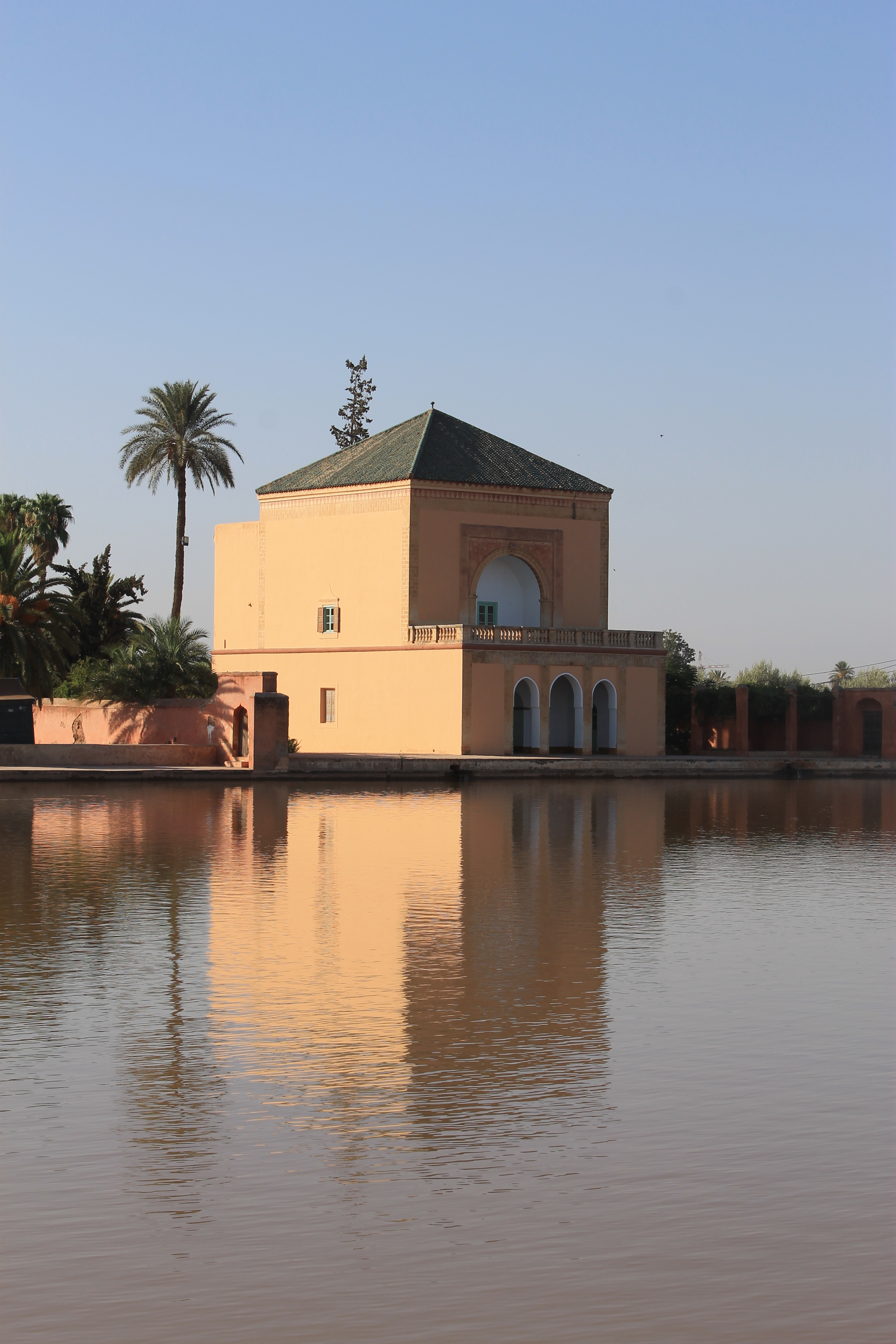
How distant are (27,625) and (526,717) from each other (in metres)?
12.9

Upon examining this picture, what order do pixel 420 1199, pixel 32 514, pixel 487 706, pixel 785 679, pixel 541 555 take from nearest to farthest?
1. pixel 420 1199
2. pixel 487 706
3. pixel 541 555
4. pixel 32 514
5. pixel 785 679

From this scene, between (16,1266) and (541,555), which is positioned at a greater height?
(541,555)

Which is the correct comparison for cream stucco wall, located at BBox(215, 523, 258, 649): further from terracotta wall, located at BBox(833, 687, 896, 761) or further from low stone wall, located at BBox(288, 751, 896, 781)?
terracotta wall, located at BBox(833, 687, 896, 761)

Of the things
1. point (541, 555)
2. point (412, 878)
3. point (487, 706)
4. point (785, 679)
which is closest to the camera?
point (412, 878)

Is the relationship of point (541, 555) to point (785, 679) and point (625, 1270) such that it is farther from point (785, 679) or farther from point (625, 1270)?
point (625, 1270)

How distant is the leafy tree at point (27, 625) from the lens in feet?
120

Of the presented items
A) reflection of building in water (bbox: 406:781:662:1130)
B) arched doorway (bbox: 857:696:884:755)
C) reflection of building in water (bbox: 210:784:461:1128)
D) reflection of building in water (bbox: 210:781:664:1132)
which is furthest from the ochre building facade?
reflection of building in water (bbox: 406:781:662:1130)

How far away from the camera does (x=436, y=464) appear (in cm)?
4284

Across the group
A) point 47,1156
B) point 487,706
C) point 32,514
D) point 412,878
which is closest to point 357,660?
point 487,706

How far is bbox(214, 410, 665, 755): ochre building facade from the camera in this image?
4094cm

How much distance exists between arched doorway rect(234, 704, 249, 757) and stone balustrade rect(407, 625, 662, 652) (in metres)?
6.27

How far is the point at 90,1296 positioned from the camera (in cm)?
554

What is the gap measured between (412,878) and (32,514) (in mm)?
40834

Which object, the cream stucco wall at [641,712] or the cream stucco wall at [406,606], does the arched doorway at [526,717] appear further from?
the cream stucco wall at [641,712]
